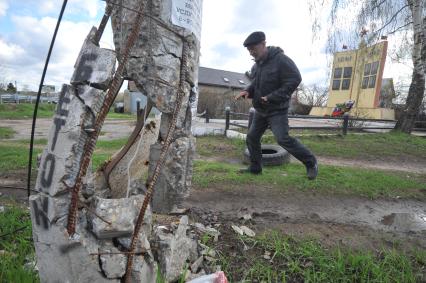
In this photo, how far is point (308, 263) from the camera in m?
2.40

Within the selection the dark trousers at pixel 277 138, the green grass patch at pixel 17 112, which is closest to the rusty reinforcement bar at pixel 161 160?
the dark trousers at pixel 277 138

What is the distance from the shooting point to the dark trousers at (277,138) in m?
4.40

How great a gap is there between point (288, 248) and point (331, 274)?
383mm

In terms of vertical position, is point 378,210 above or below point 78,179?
below

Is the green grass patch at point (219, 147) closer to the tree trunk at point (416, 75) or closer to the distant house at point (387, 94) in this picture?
the tree trunk at point (416, 75)

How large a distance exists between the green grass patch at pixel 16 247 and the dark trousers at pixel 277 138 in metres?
3.18

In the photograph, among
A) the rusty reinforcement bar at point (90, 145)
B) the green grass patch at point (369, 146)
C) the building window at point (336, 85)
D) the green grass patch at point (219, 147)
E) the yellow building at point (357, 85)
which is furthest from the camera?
the building window at point (336, 85)

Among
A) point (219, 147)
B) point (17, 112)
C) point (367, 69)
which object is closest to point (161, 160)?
point (219, 147)

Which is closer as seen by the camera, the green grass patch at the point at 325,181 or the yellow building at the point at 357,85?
the green grass patch at the point at 325,181

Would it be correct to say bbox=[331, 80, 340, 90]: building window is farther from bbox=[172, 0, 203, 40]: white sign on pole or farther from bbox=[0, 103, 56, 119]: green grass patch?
bbox=[172, 0, 203, 40]: white sign on pole

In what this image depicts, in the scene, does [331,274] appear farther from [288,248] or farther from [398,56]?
[398,56]

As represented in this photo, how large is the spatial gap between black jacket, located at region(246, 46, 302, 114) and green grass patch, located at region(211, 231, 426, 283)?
225 centimetres

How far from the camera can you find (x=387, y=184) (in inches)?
186

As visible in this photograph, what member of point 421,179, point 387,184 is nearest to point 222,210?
point 387,184
